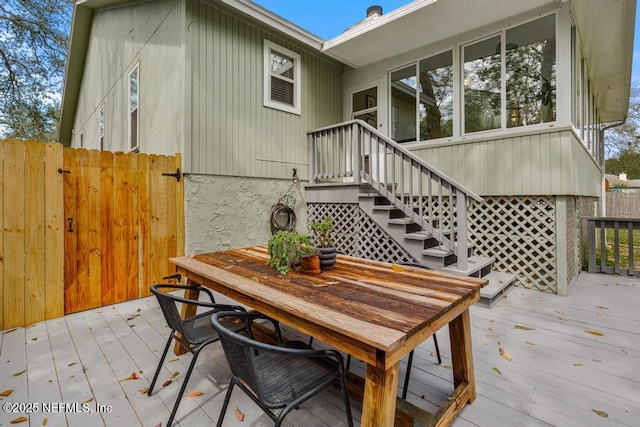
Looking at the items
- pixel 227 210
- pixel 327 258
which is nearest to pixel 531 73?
pixel 327 258

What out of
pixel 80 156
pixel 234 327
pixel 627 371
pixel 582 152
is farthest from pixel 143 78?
pixel 582 152

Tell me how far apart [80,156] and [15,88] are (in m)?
13.8

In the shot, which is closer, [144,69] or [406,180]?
[144,69]

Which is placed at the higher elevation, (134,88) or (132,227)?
(134,88)

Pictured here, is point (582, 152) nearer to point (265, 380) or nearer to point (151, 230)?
point (265, 380)

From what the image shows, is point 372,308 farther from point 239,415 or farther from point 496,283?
point 496,283

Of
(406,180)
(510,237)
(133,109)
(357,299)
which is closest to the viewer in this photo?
(357,299)

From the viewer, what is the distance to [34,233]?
11.0 ft

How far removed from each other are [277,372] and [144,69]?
20.6 feet

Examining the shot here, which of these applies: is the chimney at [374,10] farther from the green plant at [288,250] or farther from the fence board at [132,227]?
the green plant at [288,250]

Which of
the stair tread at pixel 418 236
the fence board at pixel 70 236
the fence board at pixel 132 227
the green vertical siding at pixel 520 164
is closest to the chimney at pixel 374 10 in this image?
the green vertical siding at pixel 520 164

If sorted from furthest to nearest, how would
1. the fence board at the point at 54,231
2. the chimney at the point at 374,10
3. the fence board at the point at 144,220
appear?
the chimney at the point at 374,10 < the fence board at the point at 144,220 < the fence board at the point at 54,231

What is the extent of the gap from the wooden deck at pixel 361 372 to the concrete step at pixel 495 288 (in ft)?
0.66

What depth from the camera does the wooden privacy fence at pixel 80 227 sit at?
326cm
